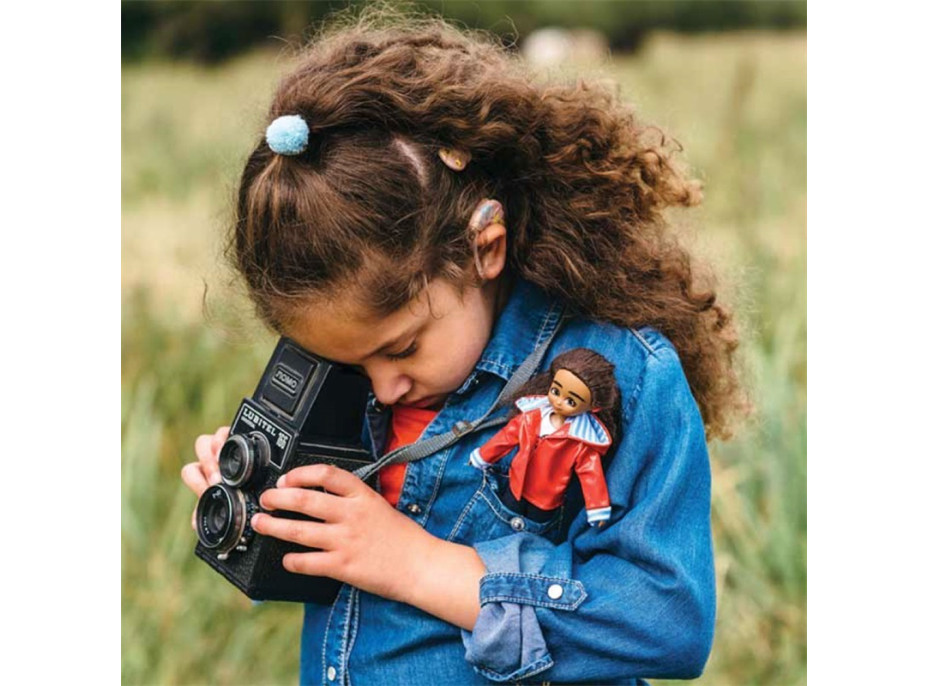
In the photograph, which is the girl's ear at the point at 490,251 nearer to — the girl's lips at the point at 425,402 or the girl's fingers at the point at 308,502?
the girl's lips at the point at 425,402

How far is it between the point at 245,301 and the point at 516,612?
62 cm

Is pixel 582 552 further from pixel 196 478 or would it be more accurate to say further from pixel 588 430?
pixel 196 478

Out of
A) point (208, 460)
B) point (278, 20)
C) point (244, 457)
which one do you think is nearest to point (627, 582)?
point (244, 457)

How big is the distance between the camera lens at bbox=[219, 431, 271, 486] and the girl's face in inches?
5.9

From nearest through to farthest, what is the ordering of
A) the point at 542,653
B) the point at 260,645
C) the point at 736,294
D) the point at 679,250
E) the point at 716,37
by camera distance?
the point at 542,653
the point at 679,250
the point at 736,294
the point at 260,645
the point at 716,37

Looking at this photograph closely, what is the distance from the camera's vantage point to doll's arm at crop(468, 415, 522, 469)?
1450 millimetres

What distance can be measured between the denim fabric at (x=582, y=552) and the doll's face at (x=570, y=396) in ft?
0.25

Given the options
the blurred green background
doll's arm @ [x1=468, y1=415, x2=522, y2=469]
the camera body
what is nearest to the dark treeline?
the blurred green background

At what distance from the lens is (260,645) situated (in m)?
2.72

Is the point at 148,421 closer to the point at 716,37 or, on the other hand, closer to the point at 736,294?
the point at 736,294

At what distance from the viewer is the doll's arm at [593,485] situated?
1402mm

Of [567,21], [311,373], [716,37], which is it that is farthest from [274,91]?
[567,21]

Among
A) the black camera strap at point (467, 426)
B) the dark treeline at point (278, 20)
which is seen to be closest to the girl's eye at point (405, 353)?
the black camera strap at point (467, 426)
